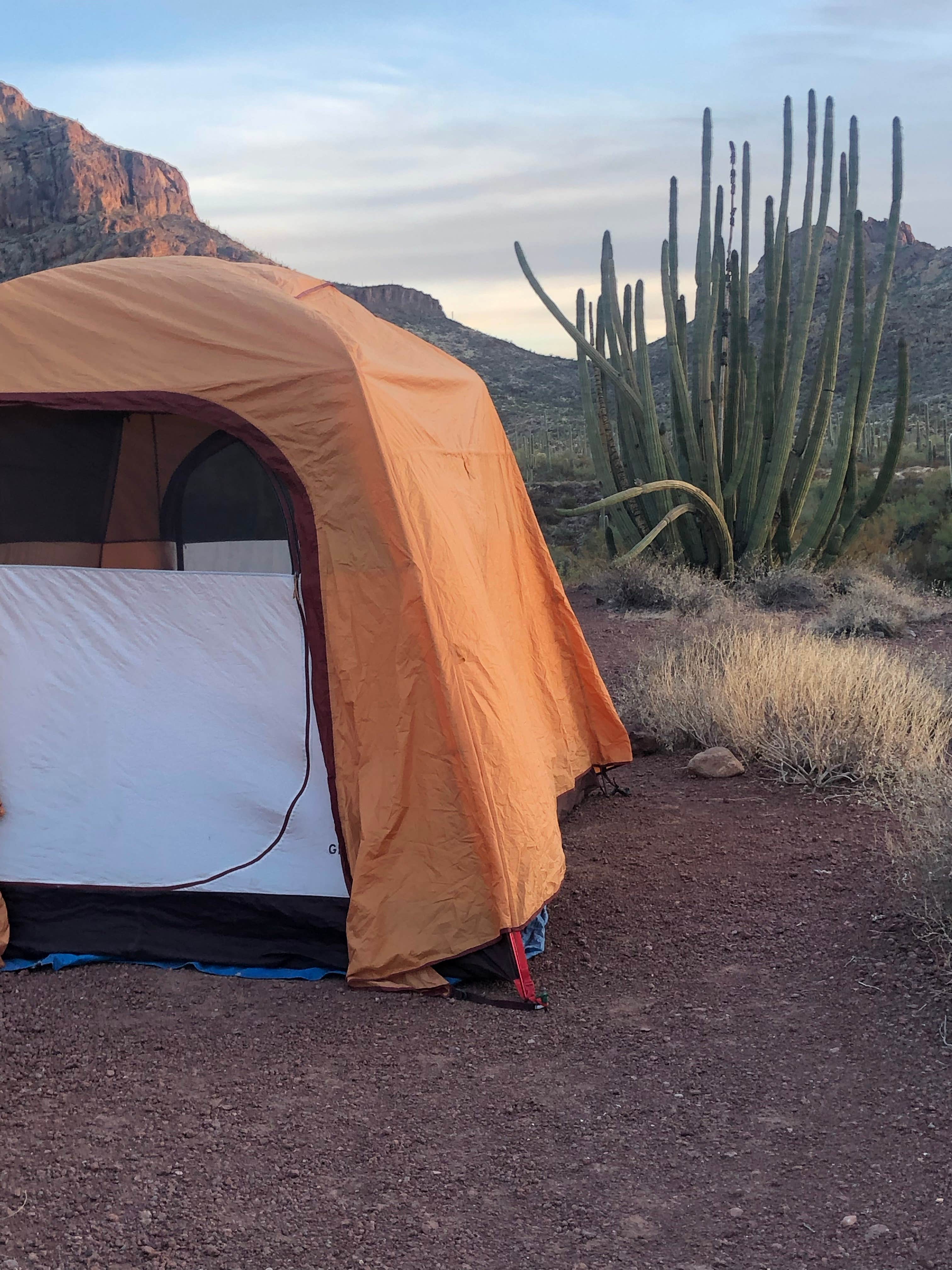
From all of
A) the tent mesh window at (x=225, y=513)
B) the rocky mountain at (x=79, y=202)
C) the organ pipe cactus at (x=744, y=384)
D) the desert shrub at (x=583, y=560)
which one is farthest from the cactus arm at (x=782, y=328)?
the rocky mountain at (x=79, y=202)

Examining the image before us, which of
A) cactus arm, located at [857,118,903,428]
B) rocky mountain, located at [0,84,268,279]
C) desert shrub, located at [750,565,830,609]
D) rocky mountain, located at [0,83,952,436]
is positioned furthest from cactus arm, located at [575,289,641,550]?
rocky mountain, located at [0,84,268,279]

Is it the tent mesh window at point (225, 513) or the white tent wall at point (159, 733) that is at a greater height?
the tent mesh window at point (225, 513)

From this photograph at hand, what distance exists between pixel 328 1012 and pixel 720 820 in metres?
2.37

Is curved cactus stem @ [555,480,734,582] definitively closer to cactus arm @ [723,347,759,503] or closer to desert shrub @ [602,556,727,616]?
desert shrub @ [602,556,727,616]

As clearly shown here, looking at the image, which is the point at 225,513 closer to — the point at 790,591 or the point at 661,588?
the point at 661,588

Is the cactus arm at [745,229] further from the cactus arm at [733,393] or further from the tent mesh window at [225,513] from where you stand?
the tent mesh window at [225,513]

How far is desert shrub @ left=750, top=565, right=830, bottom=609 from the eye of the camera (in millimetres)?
10883

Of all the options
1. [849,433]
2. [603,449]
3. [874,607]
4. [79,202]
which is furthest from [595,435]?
[79,202]

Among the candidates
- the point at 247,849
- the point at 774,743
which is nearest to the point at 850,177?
the point at 774,743

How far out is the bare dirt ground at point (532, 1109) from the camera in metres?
2.43

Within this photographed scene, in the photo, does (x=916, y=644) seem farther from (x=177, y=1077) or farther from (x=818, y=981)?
(x=177, y=1077)

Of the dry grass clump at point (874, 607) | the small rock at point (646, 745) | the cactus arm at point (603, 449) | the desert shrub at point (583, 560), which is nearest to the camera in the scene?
the small rock at point (646, 745)

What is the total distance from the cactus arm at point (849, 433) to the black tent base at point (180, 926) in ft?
28.3

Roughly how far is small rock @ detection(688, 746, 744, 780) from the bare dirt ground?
1.52 meters
